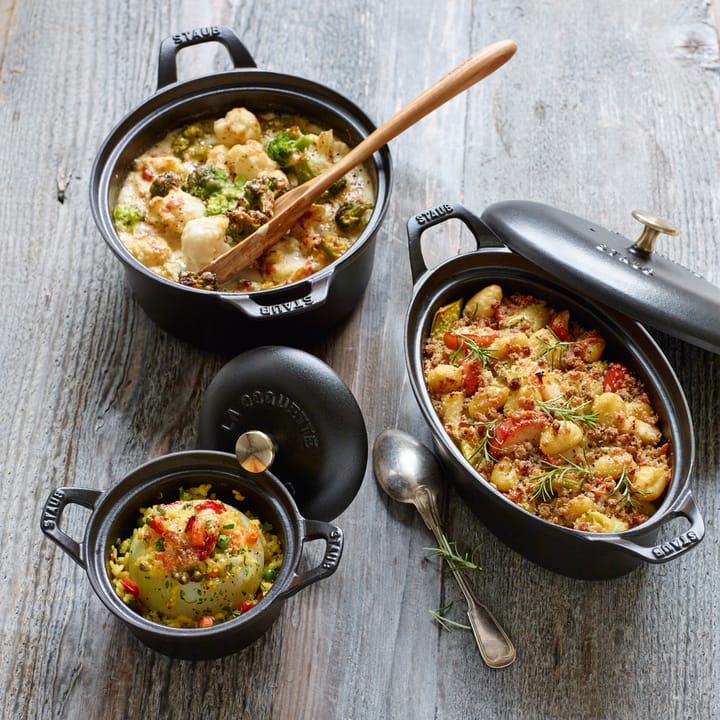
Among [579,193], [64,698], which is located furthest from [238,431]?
[579,193]

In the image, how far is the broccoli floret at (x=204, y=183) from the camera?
2916mm

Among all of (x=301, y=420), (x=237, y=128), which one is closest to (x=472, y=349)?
(x=301, y=420)

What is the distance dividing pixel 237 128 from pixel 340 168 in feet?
1.30

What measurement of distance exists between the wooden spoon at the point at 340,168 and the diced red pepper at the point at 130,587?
903 mm

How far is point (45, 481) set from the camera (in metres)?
2.77

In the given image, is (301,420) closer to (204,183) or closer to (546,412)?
(546,412)

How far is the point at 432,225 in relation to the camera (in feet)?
9.18

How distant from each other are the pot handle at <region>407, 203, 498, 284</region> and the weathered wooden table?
0.32m

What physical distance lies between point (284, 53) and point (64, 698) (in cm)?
229

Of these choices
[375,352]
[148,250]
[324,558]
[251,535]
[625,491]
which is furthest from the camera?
[375,352]

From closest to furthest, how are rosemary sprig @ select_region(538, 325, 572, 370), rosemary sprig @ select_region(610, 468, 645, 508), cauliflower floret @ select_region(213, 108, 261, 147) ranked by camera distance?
rosemary sprig @ select_region(610, 468, 645, 508), rosemary sprig @ select_region(538, 325, 572, 370), cauliflower floret @ select_region(213, 108, 261, 147)

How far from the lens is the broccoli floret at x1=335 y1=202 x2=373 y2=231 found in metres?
2.87

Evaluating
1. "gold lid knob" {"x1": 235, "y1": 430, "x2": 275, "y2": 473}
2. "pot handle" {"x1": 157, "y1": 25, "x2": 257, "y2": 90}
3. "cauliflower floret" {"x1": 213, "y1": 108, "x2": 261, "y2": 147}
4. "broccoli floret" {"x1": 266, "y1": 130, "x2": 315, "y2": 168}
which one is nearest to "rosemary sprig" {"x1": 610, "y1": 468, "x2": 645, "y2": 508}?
"gold lid knob" {"x1": 235, "y1": 430, "x2": 275, "y2": 473}

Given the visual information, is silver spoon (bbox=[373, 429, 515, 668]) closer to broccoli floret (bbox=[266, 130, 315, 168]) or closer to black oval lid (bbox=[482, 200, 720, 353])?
black oval lid (bbox=[482, 200, 720, 353])
